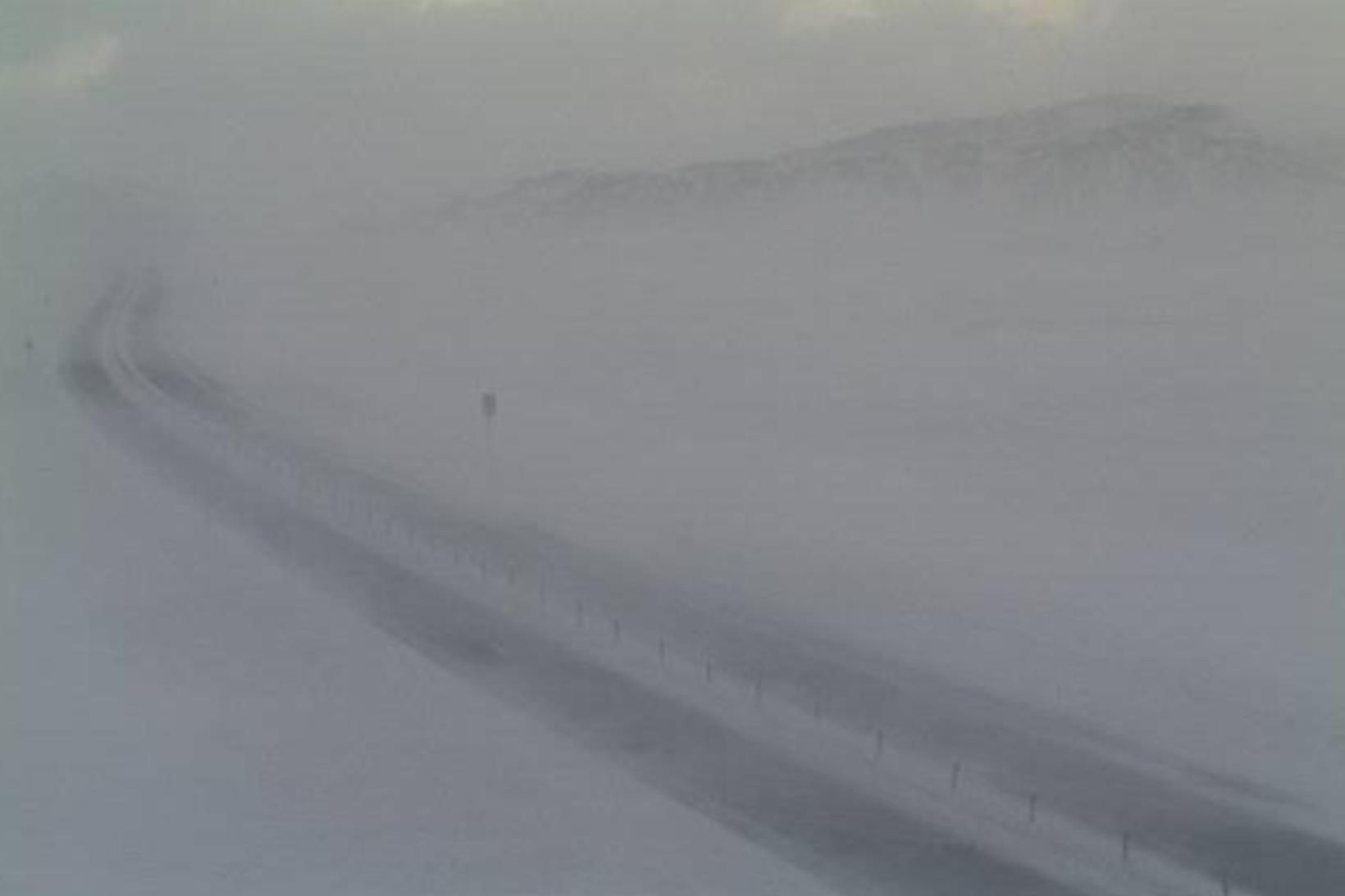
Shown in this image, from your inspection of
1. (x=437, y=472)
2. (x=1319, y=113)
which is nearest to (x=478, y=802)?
(x=437, y=472)

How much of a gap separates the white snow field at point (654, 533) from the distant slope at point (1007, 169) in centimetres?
2

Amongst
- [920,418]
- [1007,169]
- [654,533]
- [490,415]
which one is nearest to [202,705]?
[490,415]

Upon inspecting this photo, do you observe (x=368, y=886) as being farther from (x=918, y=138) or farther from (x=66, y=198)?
(x=918, y=138)

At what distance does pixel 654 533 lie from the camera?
2598mm

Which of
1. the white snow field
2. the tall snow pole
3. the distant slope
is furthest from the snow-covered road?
the distant slope

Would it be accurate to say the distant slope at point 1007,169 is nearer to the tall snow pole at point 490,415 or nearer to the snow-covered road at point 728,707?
the tall snow pole at point 490,415

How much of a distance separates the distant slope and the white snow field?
0.06ft

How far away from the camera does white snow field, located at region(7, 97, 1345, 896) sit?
8.19ft

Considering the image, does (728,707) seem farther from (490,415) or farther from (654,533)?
(490,415)

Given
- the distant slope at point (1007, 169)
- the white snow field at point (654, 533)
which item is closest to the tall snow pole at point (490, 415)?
the white snow field at point (654, 533)

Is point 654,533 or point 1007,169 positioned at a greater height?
point 1007,169

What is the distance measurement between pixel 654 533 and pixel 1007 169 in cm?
73

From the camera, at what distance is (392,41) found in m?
2.62

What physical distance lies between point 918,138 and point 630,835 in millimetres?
1081
